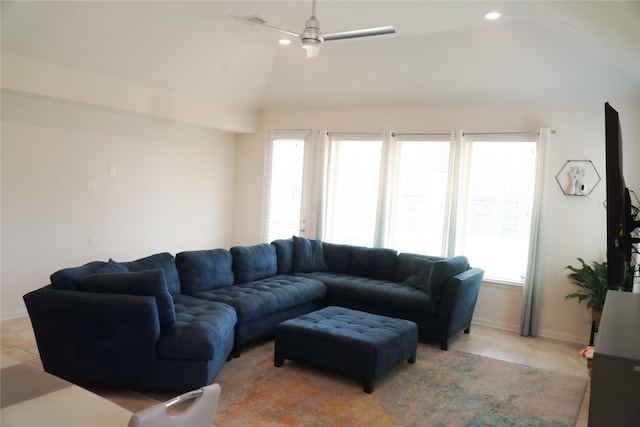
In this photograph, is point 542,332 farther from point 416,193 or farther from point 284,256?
point 284,256

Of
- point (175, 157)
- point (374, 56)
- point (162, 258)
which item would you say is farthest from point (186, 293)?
point (374, 56)

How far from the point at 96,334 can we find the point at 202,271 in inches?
57.8

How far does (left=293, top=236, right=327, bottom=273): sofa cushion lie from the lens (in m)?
5.93

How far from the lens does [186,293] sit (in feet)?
14.9

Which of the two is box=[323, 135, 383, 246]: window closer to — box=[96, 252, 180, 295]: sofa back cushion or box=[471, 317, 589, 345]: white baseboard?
box=[471, 317, 589, 345]: white baseboard

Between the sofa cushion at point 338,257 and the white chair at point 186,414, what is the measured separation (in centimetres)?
461

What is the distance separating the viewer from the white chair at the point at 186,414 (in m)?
1.25

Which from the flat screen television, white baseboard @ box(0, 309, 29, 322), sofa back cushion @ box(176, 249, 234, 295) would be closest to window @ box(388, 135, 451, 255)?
sofa back cushion @ box(176, 249, 234, 295)

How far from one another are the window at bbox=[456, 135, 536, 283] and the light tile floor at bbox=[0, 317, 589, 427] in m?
0.73

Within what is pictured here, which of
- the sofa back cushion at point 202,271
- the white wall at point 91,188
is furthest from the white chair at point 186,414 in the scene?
the white wall at point 91,188

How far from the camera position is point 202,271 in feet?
15.2

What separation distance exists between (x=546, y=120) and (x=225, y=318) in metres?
4.08

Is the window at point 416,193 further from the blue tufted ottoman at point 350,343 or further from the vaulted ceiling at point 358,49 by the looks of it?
the blue tufted ottoman at point 350,343

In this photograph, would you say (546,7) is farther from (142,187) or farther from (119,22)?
(142,187)
